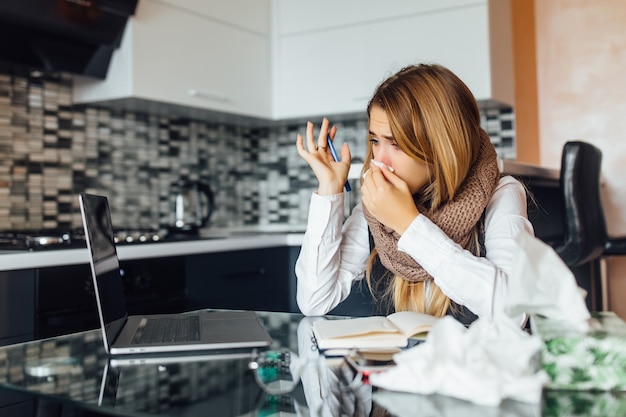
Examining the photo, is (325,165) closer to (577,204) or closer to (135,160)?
(577,204)

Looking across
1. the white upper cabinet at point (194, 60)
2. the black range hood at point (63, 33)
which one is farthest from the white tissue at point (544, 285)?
the white upper cabinet at point (194, 60)

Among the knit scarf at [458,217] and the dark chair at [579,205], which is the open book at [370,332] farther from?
the dark chair at [579,205]

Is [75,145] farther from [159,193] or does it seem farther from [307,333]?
[307,333]

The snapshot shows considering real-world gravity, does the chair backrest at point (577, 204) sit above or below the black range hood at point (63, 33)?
below

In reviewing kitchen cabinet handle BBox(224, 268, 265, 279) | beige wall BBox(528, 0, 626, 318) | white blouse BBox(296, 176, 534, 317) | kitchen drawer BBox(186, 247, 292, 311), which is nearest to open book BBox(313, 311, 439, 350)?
white blouse BBox(296, 176, 534, 317)

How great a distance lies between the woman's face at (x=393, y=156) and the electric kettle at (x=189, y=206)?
4.84 ft

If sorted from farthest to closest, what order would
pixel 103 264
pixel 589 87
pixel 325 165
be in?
pixel 589 87, pixel 325 165, pixel 103 264

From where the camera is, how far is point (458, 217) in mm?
1534

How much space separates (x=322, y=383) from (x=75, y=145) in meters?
2.19

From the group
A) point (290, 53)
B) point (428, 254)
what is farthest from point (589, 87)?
point (428, 254)

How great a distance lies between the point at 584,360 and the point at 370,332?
0.32m

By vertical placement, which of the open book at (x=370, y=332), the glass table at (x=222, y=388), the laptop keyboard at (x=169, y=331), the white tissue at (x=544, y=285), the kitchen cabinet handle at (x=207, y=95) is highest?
the kitchen cabinet handle at (x=207, y=95)

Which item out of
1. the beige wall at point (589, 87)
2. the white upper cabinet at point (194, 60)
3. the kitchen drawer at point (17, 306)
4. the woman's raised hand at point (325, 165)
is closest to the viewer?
the woman's raised hand at point (325, 165)

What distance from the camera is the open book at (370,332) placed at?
102cm
